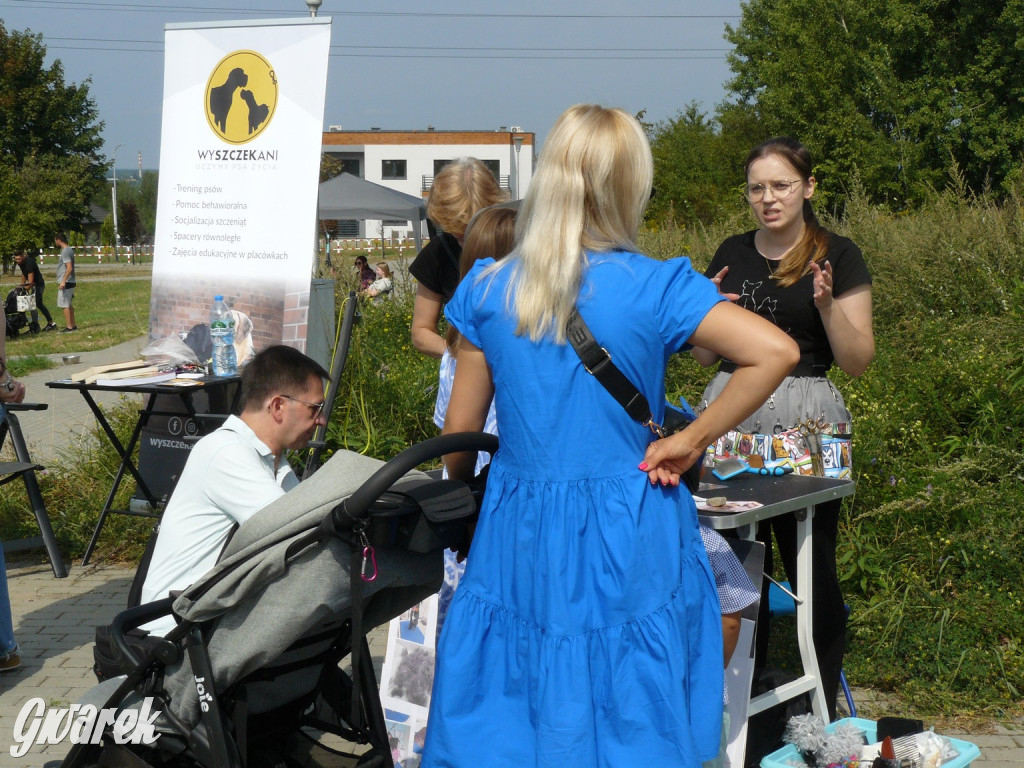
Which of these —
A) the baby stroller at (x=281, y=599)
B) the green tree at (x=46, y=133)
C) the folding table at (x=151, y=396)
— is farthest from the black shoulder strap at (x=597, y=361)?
the green tree at (x=46, y=133)

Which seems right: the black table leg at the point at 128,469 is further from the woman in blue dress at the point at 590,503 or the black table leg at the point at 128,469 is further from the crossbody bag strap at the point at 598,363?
the crossbody bag strap at the point at 598,363

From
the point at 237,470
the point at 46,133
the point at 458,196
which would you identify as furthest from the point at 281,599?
the point at 46,133

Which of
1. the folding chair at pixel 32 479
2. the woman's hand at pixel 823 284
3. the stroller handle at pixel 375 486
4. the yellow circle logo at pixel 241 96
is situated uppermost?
the yellow circle logo at pixel 241 96

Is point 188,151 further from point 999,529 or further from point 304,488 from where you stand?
point 999,529

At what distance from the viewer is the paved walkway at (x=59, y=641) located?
3.64 metres

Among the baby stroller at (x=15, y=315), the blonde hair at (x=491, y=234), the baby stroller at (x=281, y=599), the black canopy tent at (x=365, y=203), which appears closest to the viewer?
the baby stroller at (x=281, y=599)

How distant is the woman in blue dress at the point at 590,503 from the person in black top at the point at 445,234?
1.93 metres

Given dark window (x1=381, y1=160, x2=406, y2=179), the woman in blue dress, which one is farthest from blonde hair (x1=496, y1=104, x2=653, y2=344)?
dark window (x1=381, y1=160, x2=406, y2=179)

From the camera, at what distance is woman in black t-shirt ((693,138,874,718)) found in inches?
131

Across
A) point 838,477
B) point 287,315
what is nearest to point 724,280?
point 838,477

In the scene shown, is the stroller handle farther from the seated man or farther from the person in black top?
the person in black top

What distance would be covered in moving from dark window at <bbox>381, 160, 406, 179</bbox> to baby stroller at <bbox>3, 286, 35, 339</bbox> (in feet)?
239

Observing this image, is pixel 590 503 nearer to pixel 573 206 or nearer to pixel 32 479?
pixel 573 206

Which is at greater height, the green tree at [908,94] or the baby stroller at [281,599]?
the green tree at [908,94]
